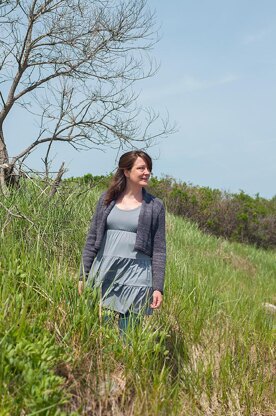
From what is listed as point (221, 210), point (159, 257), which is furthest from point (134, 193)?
point (221, 210)

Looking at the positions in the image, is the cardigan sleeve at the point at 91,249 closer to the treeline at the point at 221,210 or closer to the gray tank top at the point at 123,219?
the gray tank top at the point at 123,219

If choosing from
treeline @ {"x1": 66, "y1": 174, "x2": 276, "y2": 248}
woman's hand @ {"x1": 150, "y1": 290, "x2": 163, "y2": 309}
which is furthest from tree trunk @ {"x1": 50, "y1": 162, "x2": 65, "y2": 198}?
treeline @ {"x1": 66, "y1": 174, "x2": 276, "y2": 248}

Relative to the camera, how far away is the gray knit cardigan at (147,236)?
174 inches

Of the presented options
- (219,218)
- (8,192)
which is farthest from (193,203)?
(8,192)

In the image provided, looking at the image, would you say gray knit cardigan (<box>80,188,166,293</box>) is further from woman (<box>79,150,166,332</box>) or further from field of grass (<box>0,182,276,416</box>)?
field of grass (<box>0,182,276,416</box>)

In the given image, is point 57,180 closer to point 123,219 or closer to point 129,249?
point 123,219

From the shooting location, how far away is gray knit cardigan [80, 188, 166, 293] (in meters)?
4.41

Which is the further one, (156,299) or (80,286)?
(80,286)

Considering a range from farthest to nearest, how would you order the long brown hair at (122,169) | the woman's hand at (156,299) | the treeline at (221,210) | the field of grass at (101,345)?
the treeline at (221,210), the long brown hair at (122,169), the woman's hand at (156,299), the field of grass at (101,345)

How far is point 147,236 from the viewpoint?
4.42m

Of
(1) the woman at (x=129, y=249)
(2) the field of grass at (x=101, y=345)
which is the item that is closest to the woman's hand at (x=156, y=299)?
(1) the woman at (x=129, y=249)

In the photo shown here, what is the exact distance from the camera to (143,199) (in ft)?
15.1

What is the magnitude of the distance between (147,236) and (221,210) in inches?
552

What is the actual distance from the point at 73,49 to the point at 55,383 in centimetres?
850
